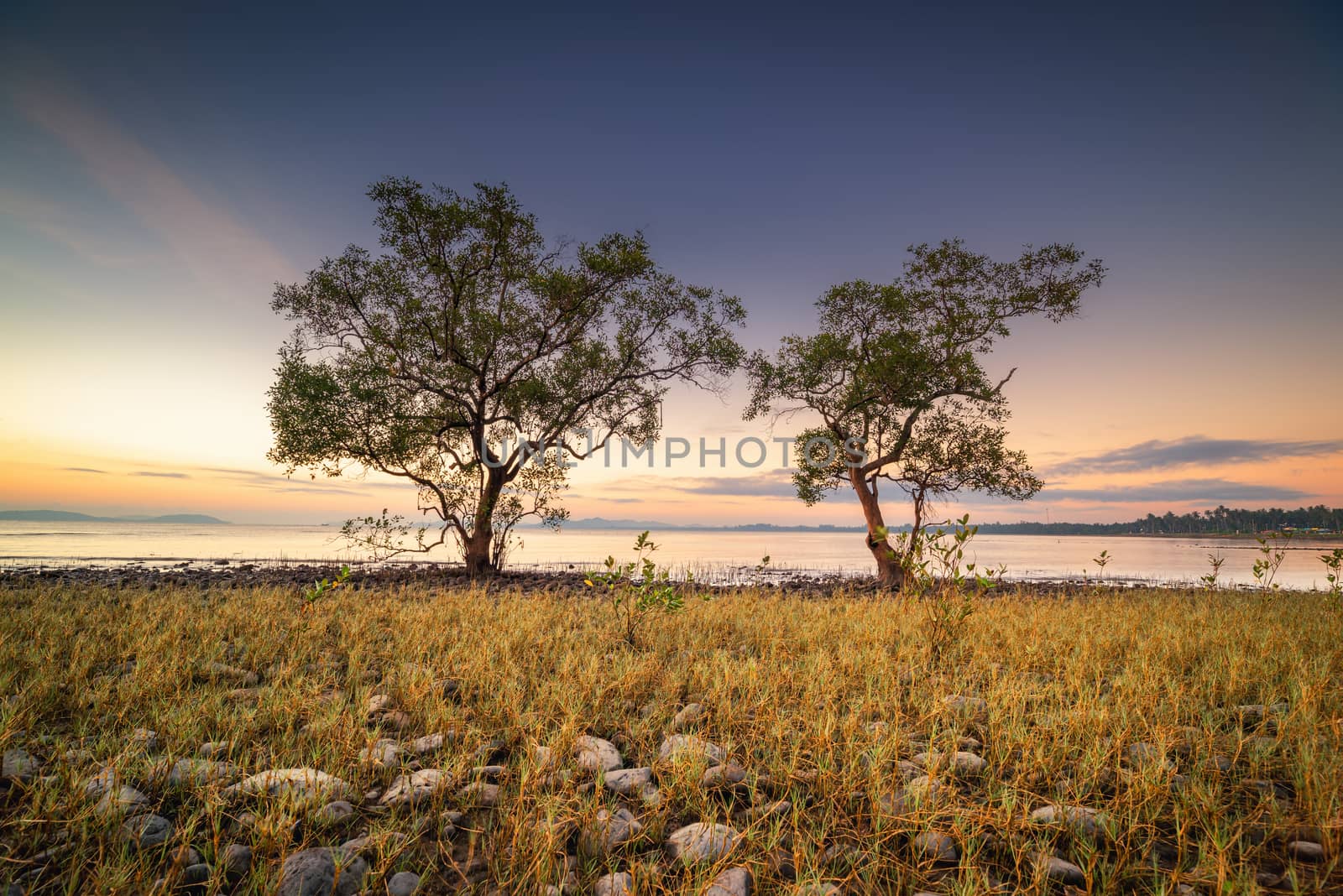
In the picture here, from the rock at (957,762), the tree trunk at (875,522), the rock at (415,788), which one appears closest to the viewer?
the rock at (415,788)

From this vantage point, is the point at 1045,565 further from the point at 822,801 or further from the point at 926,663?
the point at 822,801

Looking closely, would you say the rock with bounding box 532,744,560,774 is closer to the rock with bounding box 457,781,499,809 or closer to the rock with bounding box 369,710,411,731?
the rock with bounding box 457,781,499,809

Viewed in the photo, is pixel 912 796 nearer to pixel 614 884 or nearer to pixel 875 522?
pixel 614 884

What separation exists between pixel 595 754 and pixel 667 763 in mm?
A: 616

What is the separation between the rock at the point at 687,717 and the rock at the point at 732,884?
7.10 feet

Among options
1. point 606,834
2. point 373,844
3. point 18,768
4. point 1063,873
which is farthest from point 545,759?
point 18,768

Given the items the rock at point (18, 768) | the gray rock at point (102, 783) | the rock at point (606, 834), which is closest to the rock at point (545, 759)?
the rock at point (606, 834)

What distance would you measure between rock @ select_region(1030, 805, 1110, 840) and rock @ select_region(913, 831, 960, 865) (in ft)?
2.04

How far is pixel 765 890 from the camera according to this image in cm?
312

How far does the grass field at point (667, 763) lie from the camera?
10.6 feet

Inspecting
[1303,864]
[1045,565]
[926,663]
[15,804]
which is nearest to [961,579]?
[926,663]

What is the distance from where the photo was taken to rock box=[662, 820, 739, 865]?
130 inches

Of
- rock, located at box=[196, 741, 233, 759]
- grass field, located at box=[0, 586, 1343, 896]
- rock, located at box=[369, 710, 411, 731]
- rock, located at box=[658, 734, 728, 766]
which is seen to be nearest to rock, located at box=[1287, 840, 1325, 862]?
grass field, located at box=[0, 586, 1343, 896]

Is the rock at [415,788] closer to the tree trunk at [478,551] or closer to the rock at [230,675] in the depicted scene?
the rock at [230,675]
